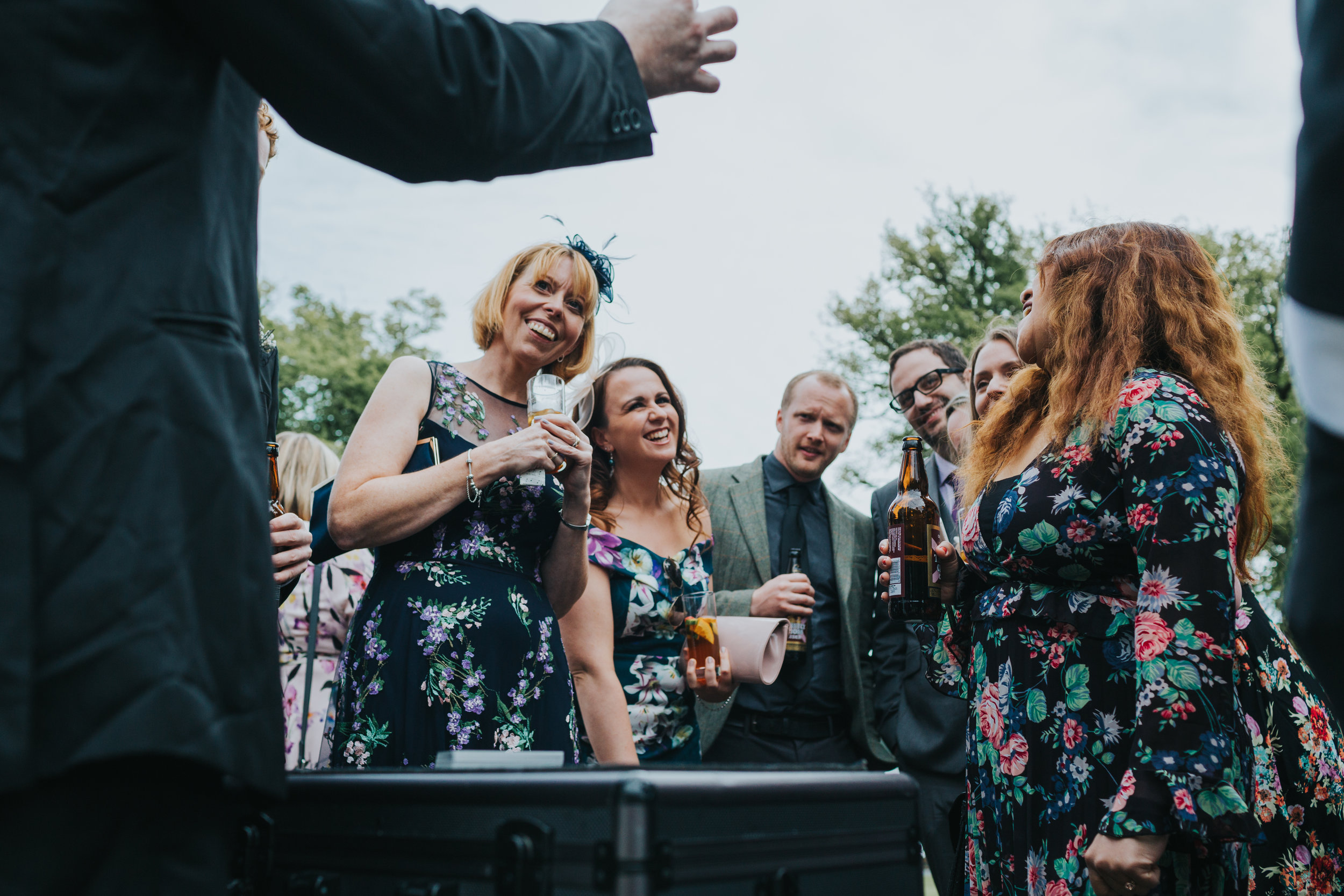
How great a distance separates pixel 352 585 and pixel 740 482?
6.16ft

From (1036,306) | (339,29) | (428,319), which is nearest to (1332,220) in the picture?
(339,29)

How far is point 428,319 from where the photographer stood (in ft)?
90.1

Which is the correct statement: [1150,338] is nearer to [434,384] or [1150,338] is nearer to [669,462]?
[434,384]

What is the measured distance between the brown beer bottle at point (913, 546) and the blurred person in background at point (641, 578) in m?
0.55

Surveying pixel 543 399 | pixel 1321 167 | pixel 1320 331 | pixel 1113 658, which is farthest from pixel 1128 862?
pixel 543 399

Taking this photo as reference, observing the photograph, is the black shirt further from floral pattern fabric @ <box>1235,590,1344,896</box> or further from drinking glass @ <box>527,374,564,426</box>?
floral pattern fabric @ <box>1235,590,1344,896</box>

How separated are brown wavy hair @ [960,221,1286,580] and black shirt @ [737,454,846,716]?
199 centimetres

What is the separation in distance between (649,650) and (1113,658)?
1771 mm

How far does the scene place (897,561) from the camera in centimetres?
305

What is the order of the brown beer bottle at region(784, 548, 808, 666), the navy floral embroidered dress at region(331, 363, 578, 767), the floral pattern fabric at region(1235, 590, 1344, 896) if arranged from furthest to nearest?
the brown beer bottle at region(784, 548, 808, 666)
the navy floral embroidered dress at region(331, 363, 578, 767)
the floral pattern fabric at region(1235, 590, 1344, 896)

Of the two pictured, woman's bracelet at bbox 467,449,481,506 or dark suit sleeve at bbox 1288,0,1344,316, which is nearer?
dark suit sleeve at bbox 1288,0,1344,316

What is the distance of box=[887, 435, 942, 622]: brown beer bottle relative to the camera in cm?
290

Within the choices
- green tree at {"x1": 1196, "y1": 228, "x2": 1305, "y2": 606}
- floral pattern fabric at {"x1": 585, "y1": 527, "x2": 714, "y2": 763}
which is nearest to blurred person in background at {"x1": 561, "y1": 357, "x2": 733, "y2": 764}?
floral pattern fabric at {"x1": 585, "y1": 527, "x2": 714, "y2": 763}

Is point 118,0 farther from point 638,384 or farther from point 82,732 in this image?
point 638,384
